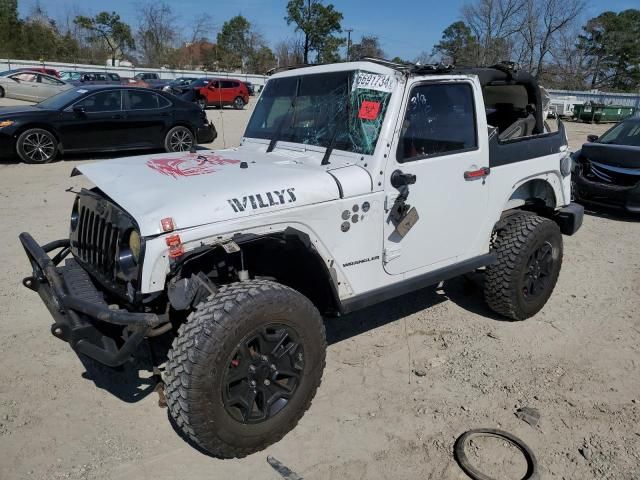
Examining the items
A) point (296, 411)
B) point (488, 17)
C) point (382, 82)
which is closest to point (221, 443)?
point (296, 411)

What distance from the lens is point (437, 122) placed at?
376cm

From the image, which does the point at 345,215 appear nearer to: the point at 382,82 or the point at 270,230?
the point at 270,230

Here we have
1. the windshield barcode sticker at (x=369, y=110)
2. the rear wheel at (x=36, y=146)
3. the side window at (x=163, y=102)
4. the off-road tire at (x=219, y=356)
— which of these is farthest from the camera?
the side window at (x=163, y=102)

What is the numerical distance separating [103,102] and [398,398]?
9.82 metres

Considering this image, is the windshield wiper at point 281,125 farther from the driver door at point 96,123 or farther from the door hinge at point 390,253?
the driver door at point 96,123

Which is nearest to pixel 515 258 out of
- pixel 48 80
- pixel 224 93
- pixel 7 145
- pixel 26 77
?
pixel 7 145

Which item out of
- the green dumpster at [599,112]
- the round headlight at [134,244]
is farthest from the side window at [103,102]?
the green dumpster at [599,112]

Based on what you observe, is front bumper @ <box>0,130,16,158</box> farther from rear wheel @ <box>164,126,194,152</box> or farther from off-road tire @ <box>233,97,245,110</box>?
off-road tire @ <box>233,97,245,110</box>

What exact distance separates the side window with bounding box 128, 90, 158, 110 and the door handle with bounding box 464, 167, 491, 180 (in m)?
9.32

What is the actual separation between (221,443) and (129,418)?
33.2 inches

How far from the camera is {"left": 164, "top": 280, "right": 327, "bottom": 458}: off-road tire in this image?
262 centimetres

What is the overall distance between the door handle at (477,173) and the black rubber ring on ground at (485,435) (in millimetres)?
1764

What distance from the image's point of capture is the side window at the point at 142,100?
1135 centimetres

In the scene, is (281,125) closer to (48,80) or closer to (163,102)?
(163,102)
